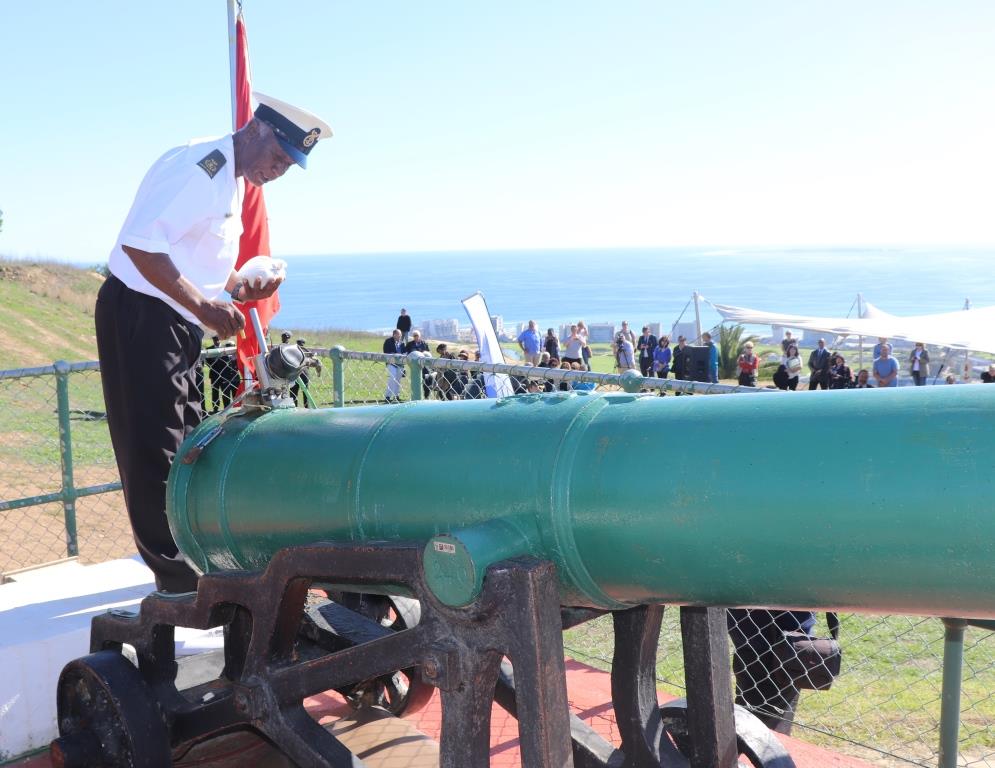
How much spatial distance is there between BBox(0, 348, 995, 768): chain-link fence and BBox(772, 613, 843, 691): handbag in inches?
0.6

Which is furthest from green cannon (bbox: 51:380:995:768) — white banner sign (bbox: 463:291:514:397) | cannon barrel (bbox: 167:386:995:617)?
white banner sign (bbox: 463:291:514:397)

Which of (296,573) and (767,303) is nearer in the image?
(296,573)

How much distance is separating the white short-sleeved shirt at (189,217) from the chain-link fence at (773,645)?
0.61 metres

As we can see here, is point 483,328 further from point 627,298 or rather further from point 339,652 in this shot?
point 627,298

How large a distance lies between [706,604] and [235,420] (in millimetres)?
1412

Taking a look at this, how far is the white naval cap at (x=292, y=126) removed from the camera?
3.46 meters

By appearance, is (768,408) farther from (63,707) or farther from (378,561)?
(63,707)

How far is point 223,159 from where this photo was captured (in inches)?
133

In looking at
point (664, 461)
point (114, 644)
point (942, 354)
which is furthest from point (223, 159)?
point (942, 354)

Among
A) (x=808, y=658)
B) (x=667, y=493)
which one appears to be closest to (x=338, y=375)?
(x=808, y=658)

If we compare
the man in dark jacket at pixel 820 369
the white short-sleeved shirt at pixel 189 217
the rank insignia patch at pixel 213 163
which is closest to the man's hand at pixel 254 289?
the white short-sleeved shirt at pixel 189 217

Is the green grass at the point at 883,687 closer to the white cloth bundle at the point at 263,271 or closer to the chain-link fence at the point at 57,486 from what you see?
the white cloth bundle at the point at 263,271

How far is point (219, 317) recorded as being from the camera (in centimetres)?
326

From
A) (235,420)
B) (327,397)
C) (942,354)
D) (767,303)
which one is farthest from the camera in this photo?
(767,303)
